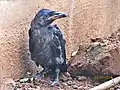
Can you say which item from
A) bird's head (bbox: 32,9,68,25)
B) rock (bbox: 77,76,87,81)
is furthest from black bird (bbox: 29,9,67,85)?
rock (bbox: 77,76,87,81)

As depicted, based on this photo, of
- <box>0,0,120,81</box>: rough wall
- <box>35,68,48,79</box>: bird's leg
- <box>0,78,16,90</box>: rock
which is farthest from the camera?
<box>35,68,48,79</box>: bird's leg

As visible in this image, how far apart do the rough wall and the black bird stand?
8cm

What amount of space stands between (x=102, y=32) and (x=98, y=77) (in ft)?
2.70

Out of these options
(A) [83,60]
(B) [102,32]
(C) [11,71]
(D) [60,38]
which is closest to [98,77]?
(A) [83,60]

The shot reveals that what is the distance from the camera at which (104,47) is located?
8.15ft

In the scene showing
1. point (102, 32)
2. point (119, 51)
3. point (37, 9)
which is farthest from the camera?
point (102, 32)

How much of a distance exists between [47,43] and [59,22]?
0.42 meters

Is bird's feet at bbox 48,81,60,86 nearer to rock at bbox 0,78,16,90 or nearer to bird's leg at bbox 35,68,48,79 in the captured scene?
bird's leg at bbox 35,68,48,79

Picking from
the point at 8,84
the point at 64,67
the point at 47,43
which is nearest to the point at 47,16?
the point at 47,43

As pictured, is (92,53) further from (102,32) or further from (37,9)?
(102,32)

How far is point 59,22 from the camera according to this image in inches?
111

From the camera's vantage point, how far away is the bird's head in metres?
2.39

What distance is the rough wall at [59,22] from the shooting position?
2.38 metres

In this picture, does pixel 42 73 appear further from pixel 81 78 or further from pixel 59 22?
pixel 59 22
